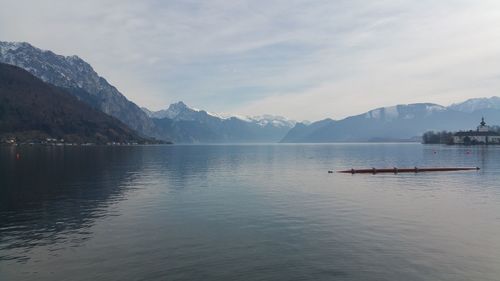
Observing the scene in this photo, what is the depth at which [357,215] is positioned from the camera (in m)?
63.4

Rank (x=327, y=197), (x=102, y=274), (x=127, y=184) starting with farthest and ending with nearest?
(x=127, y=184)
(x=327, y=197)
(x=102, y=274)

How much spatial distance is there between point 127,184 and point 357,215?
65.0 meters

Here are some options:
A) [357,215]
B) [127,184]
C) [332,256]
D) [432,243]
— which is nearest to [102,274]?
[332,256]

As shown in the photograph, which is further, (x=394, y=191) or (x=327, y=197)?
(x=394, y=191)

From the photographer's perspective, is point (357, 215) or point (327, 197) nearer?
point (357, 215)

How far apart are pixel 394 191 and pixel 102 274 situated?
7495 cm

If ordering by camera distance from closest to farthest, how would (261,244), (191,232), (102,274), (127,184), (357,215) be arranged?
(102,274) < (261,244) < (191,232) < (357,215) < (127,184)

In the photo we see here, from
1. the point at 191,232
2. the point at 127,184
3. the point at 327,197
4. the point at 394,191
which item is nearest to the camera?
the point at 191,232

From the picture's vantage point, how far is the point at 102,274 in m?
35.9

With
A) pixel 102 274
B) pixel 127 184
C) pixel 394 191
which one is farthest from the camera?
pixel 127 184

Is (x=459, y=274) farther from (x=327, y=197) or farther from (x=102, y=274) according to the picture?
(x=327, y=197)

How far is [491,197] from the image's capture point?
275 feet

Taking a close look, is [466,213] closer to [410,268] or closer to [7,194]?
[410,268]

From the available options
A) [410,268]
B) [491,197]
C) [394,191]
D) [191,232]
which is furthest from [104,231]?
[491,197]
